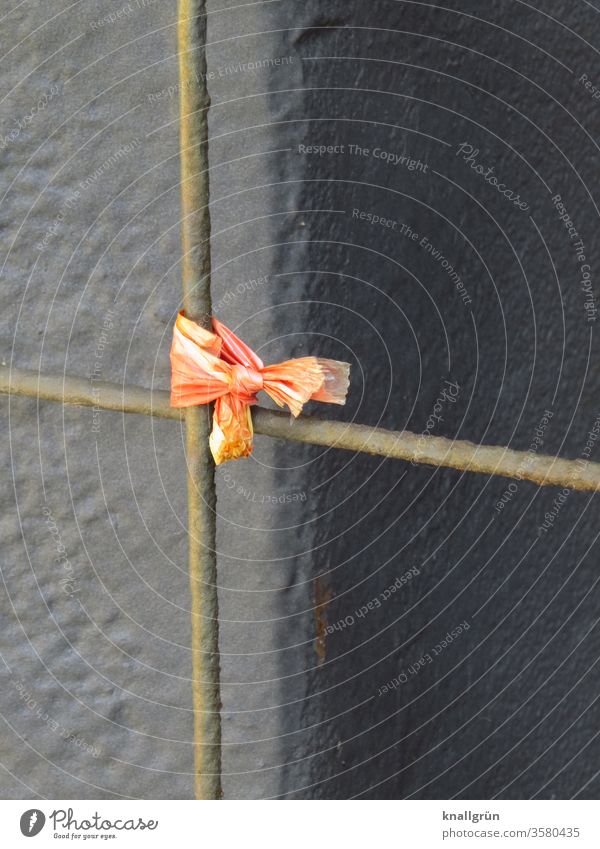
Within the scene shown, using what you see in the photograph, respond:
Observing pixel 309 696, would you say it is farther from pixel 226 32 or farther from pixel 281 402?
pixel 226 32

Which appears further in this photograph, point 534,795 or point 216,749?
point 534,795

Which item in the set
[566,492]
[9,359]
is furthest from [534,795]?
[9,359]
